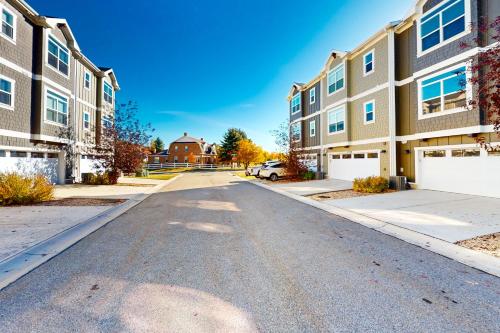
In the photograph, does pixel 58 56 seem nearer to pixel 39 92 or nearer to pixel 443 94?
pixel 39 92

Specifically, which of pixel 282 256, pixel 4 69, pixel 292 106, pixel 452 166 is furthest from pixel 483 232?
pixel 292 106

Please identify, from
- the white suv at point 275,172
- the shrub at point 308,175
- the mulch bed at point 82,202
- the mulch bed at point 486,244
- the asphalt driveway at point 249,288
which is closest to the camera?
the asphalt driveway at point 249,288

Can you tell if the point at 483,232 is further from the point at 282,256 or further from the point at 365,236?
the point at 282,256

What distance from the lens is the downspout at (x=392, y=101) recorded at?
13242mm

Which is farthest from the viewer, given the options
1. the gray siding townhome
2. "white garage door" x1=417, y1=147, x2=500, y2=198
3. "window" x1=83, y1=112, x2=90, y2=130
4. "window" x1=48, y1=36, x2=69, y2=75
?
"window" x1=83, y1=112, x2=90, y2=130

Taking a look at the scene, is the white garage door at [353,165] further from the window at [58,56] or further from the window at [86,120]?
the window at [58,56]

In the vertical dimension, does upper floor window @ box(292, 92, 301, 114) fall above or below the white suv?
above

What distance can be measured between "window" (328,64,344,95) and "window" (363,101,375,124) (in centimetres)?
315

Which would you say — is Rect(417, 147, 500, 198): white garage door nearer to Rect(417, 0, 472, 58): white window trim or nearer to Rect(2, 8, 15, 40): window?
Rect(417, 0, 472, 58): white window trim

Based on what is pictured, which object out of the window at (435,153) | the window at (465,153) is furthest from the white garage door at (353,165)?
the window at (465,153)

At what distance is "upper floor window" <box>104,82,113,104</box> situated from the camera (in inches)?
862

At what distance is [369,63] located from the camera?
1534cm

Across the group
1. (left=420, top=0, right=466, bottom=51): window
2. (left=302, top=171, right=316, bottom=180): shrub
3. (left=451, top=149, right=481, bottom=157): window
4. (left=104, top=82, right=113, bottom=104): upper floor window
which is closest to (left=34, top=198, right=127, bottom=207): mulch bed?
(left=302, top=171, right=316, bottom=180): shrub

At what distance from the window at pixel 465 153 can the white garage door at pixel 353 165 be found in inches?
159
